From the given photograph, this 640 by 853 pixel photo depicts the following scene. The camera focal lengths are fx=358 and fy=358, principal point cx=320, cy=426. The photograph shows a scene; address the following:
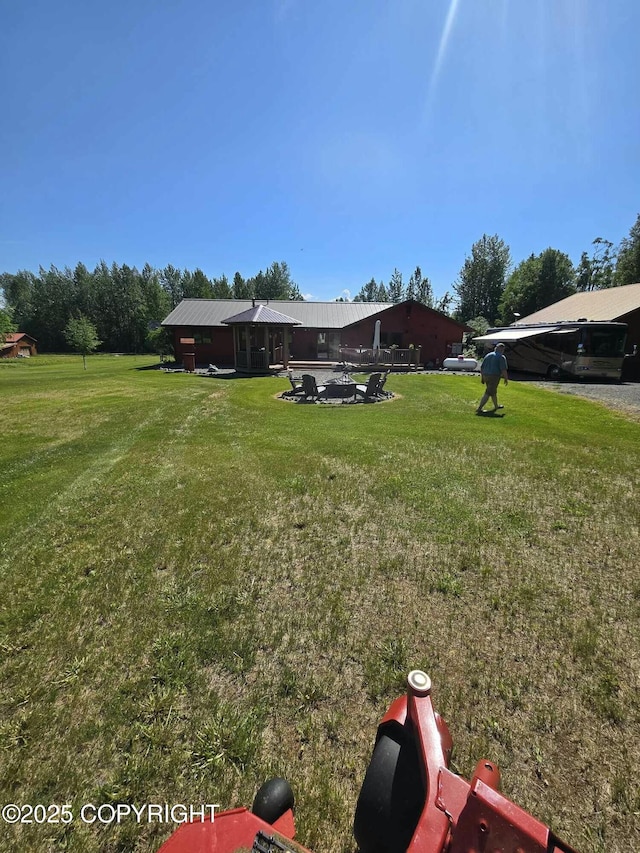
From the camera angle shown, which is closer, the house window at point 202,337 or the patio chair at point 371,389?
the patio chair at point 371,389

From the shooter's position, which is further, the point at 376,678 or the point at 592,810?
the point at 376,678

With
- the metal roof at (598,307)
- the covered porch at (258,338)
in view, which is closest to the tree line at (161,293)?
the metal roof at (598,307)

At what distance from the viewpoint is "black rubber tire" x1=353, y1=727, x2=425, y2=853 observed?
55.5 inches

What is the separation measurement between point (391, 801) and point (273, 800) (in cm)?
58

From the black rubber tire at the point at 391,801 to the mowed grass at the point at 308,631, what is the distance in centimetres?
37

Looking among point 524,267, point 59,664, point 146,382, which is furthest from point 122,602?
point 524,267

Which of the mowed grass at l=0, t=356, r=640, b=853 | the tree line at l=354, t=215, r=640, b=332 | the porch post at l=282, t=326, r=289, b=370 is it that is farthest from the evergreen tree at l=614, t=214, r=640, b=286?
the mowed grass at l=0, t=356, r=640, b=853

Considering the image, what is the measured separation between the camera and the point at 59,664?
2.54 meters

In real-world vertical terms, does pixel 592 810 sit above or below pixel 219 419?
below

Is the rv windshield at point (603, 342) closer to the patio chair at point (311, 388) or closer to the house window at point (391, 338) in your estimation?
the house window at point (391, 338)

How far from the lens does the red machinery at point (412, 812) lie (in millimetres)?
1075

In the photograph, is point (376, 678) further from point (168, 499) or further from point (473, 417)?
point (473, 417)

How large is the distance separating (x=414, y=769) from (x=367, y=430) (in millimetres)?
7331

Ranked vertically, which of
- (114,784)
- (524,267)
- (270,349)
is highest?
(524,267)
